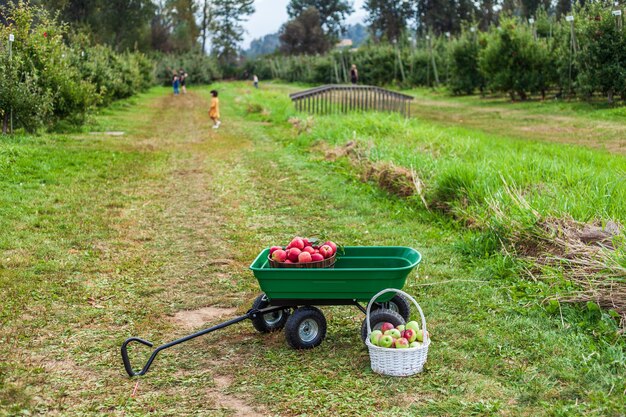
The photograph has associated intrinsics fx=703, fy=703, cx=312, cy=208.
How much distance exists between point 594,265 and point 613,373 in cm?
131

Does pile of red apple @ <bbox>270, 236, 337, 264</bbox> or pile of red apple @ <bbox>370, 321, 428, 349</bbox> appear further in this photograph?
pile of red apple @ <bbox>270, 236, 337, 264</bbox>

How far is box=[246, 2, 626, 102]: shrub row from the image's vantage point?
21.7 metres

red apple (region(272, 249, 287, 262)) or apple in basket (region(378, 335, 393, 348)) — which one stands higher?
red apple (region(272, 249, 287, 262))

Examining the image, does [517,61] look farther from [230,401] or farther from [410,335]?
[230,401]

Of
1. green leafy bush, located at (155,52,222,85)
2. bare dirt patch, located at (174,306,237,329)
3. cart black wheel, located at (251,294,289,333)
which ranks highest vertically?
green leafy bush, located at (155,52,222,85)

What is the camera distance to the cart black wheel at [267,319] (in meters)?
5.36

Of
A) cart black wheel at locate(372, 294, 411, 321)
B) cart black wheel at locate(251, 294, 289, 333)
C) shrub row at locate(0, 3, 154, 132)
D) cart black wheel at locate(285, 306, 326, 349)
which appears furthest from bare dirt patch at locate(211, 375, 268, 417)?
shrub row at locate(0, 3, 154, 132)

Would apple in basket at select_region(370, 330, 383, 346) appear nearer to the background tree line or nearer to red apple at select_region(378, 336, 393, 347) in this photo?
red apple at select_region(378, 336, 393, 347)

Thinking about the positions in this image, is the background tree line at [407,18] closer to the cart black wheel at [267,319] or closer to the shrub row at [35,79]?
the shrub row at [35,79]

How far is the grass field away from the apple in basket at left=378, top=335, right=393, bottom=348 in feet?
0.75

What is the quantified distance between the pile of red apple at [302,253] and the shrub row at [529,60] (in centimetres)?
1848

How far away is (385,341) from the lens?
15.1 ft

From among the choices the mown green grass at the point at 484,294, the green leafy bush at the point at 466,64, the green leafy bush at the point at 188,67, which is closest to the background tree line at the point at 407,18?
the green leafy bush at the point at 188,67

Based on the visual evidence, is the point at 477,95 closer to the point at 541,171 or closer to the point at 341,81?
the point at 341,81
